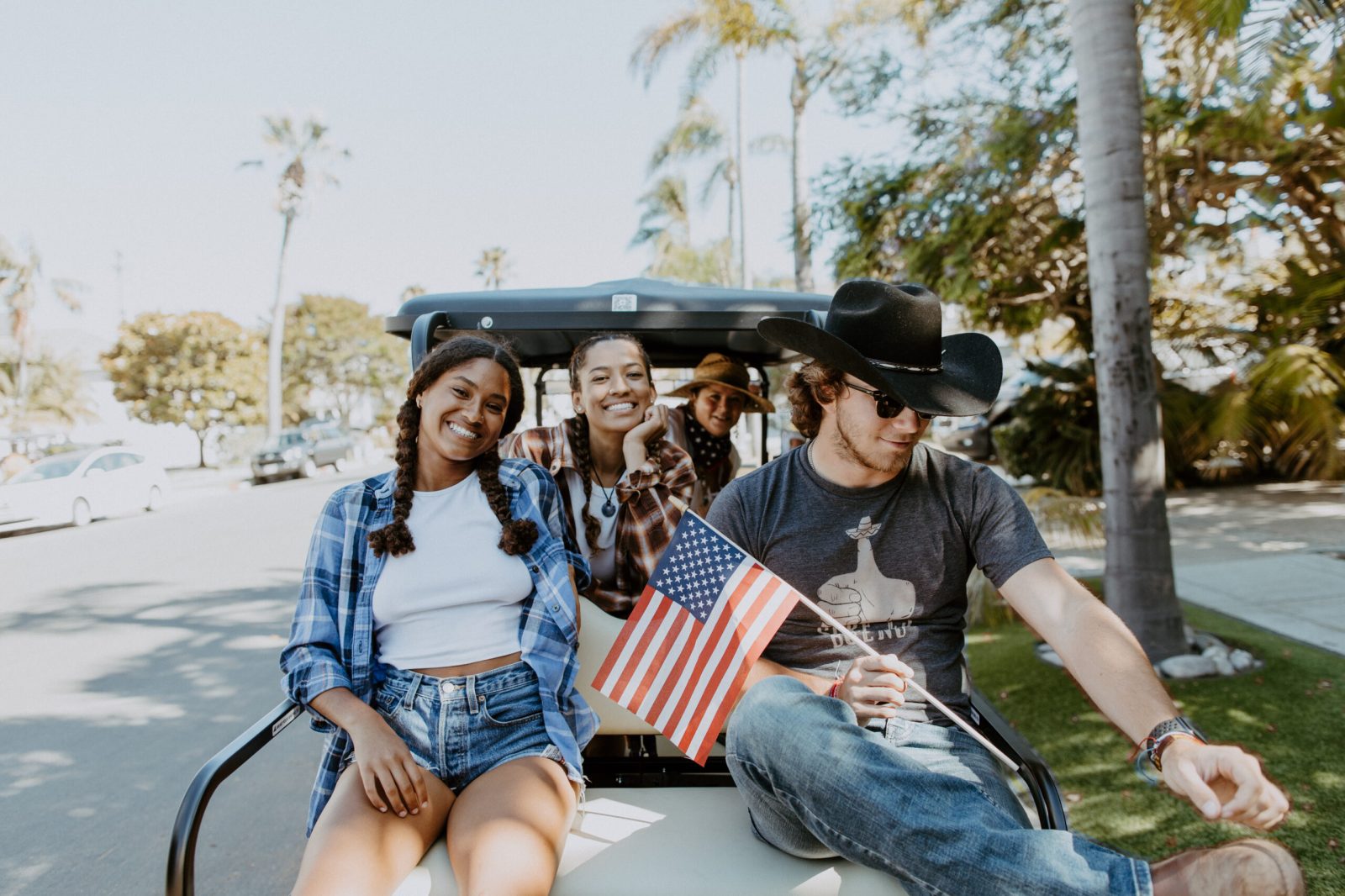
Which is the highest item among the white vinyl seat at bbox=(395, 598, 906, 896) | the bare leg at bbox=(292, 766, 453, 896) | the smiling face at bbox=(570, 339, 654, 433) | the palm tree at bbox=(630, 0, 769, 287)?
the palm tree at bbox=(630, 0, 769, 287)

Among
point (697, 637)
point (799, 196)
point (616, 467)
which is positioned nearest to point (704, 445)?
point (616, 467)

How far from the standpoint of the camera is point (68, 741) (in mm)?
4680

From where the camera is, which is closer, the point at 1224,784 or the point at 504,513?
the point at 1224,784

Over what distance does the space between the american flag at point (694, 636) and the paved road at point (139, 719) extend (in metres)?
1.86

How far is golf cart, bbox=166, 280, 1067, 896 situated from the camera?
1.96 m

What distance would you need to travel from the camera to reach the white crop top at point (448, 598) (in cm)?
235

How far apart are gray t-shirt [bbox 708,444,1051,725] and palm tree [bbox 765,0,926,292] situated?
27.3 feet

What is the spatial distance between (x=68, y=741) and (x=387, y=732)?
372 centimetres

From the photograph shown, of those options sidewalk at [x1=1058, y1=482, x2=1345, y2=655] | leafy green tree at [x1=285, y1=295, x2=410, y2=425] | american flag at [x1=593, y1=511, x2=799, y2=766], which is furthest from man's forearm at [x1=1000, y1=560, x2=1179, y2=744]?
leafy green tree at [x1=285, y1=295, x2=410, y2=425]

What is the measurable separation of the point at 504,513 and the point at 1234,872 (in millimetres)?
1843

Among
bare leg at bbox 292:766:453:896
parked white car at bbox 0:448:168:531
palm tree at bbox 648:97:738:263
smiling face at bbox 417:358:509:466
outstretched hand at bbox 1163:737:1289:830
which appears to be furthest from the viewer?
palm tree at bbox 648:97:738:263

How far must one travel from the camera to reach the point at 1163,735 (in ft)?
5.71

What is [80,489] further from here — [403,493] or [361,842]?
[361,842]

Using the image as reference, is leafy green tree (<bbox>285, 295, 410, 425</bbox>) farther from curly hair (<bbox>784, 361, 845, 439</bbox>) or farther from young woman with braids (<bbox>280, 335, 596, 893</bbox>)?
curly hair (<bbox>784, 361, 845, 439</bbox>)
